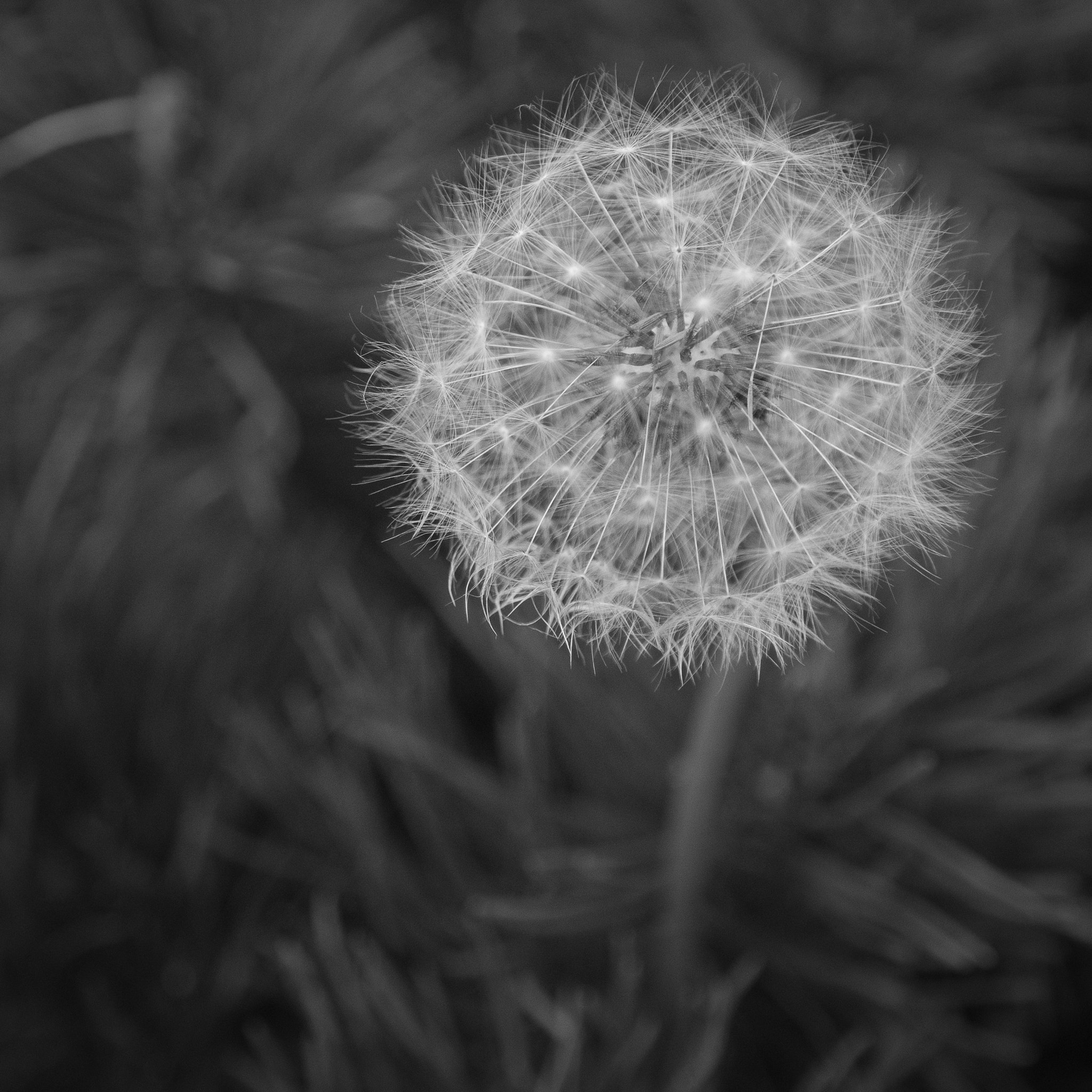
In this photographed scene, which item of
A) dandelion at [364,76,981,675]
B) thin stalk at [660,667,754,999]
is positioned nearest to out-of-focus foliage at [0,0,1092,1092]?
thin stalk at [660,667,754,999]

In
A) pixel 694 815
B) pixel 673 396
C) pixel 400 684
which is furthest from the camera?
pixel 400 684

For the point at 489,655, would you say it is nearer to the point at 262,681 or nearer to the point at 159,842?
the point at 262,681

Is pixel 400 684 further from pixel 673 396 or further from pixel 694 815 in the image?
pixel 673 396

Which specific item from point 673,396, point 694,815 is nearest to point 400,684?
point 694,815

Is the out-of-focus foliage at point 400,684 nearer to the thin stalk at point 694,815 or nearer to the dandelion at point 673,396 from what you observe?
the thin stalk at point 694,815

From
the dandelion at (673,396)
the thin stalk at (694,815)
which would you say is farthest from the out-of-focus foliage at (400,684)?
the dandelion at (673,396)
